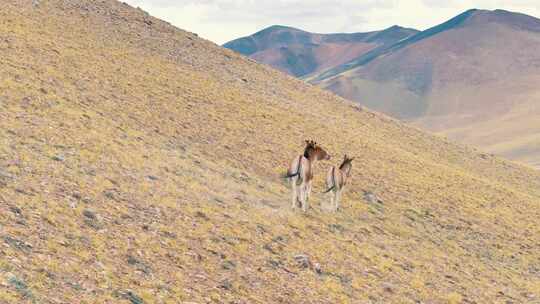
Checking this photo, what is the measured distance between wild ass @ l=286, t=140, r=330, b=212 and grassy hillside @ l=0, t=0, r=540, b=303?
0.80 metres

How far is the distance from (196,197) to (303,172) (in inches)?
157

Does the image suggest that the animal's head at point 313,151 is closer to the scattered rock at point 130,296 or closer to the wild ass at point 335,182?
the wild ass at point 335,182

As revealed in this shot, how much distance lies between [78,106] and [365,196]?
569 inches

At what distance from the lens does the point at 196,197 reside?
21000 mm

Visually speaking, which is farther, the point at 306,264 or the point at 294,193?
the point at 294,193

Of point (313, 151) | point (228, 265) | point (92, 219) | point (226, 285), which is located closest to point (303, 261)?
point (228, 265)

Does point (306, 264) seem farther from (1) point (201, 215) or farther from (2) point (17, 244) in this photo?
(2) point (17, 244)

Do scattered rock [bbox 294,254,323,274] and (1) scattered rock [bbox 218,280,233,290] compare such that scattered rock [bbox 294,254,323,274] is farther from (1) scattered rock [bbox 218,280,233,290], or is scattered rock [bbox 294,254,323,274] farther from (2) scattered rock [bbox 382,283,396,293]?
(1) scattered rock [bbox 218,280,233,290]

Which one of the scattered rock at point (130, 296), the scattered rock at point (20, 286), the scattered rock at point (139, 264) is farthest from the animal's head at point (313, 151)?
the scattered rock at point (20, 286)

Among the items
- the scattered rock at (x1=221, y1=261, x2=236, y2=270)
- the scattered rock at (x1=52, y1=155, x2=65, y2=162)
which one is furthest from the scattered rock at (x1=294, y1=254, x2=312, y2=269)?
the scattered rock at (x1=52, y1=155, x2=65, y2=162)

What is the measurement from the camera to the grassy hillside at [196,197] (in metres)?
14.5

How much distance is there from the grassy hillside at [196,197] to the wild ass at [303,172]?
31.4 inches

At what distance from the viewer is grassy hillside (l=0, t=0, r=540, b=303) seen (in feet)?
47.7

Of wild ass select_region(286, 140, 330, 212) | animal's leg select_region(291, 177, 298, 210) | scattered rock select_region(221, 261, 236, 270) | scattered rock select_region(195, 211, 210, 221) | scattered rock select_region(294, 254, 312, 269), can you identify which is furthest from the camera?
animal's leg select_region(291, 177, 298, 210)
